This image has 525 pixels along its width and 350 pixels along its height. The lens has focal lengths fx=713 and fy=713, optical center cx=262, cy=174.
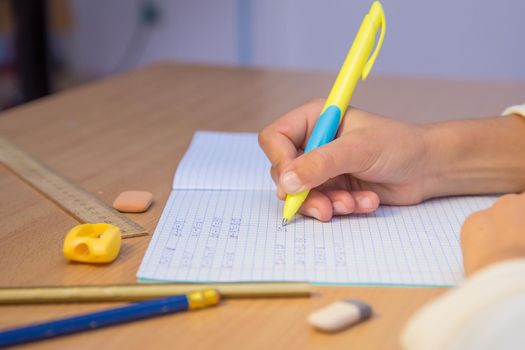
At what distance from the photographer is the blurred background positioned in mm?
2680

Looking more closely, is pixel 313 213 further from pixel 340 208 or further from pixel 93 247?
pixel 93 247

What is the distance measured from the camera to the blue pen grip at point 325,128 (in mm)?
758

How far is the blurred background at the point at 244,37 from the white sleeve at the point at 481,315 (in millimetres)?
1856

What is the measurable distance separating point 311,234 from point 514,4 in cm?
229

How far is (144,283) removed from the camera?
55cm

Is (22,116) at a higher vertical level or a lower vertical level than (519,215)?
lower

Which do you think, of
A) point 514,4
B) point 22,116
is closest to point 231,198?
point 22,116

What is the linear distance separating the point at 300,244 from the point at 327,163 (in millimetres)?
100

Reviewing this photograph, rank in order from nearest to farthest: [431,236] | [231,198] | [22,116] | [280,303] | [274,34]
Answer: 1. [280,303]
2. [431,236]
3. [231,198]
4. [22,116]
5. [274,34]

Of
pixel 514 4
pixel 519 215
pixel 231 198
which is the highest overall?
pixel 519 215

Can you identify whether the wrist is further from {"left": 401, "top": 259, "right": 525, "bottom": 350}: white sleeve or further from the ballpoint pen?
{"left": 401, "top": 259, "right": 525, "bottom": 350}: white sleeve

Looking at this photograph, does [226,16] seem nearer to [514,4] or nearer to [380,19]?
[514,4]

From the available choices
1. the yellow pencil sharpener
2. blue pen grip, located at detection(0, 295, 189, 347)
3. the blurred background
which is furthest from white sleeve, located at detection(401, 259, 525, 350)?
the blurred background

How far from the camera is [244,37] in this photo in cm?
325
